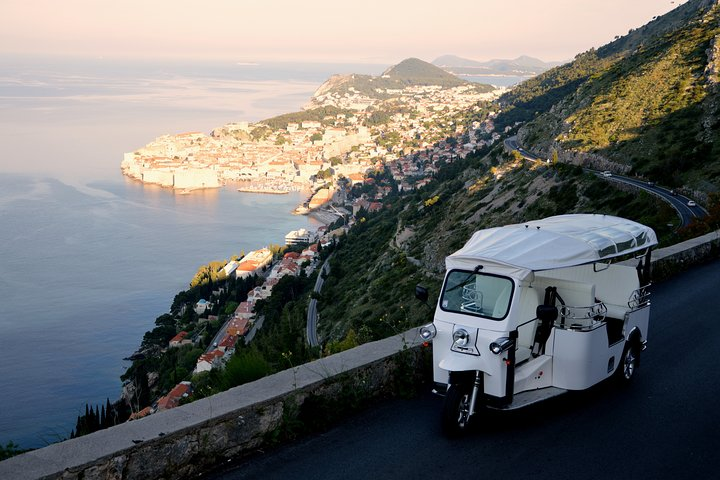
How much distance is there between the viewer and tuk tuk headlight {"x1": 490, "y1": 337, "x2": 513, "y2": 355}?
4.47m

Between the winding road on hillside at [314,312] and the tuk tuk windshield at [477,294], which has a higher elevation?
the tuk tuk windshield at [477,294]

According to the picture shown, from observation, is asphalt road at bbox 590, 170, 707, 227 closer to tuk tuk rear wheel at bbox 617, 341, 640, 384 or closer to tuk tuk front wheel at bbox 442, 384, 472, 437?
tuk tuk rear wheel at bbox 617, 341, 640, 384

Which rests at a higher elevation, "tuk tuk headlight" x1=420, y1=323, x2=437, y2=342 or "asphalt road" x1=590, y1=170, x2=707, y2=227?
"tuk tuk headlight" x1=420, y1=323, x2=437, y2=342

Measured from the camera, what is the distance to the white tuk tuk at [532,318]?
4.62 meters

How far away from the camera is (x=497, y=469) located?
13.7ft

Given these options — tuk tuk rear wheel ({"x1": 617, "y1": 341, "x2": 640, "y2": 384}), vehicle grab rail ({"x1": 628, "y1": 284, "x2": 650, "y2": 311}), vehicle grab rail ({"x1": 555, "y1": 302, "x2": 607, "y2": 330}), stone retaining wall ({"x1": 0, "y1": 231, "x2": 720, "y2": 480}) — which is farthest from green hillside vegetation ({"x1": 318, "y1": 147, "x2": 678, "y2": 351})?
stone retaining wall ({"x1": 0, "y1": 231, "x2": 720, "y2": 480})

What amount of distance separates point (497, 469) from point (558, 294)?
181cm

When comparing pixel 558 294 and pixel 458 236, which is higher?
pixel 558 294

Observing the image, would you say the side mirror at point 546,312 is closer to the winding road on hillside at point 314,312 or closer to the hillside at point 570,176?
the hillside at point 570,176

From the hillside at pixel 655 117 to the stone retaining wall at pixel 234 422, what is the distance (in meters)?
21.8

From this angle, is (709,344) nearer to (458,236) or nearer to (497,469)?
(497,469)

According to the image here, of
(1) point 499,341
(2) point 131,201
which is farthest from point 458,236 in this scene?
(2) point 131,201

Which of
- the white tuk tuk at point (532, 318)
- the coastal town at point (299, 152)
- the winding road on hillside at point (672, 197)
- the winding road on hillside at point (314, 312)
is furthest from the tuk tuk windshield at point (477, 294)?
the coastal town at point (299, 152)

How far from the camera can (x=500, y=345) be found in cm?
449
